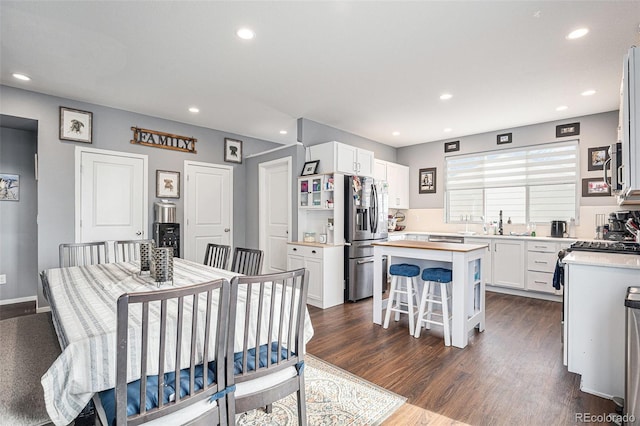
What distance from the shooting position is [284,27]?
99.7 inches

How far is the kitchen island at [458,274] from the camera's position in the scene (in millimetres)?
2967

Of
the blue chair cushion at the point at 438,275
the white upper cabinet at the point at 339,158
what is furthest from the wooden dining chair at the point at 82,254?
the blue chair cushion at the point at 438,275

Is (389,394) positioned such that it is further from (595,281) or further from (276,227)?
(276,227)

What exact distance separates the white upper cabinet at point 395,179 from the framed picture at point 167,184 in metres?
3.34

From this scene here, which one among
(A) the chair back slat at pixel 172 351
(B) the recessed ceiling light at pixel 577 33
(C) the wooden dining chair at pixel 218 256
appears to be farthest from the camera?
(C) the wooden dining chair at pixel 218 256

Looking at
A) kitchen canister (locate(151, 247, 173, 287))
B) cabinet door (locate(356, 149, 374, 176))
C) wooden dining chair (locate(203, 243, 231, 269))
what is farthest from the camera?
cabinet door (locate(356, 149, 374, 176))

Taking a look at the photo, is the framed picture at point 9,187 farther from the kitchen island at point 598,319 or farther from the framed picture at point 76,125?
the kitchen island at point 598,319

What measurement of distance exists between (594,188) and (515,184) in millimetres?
1026

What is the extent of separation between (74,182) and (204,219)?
180 cm

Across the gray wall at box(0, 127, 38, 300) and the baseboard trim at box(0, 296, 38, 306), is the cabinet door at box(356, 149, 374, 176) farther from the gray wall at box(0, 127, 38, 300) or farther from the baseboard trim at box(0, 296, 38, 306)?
the baseboard trim at box(0, 296, 38, 306)

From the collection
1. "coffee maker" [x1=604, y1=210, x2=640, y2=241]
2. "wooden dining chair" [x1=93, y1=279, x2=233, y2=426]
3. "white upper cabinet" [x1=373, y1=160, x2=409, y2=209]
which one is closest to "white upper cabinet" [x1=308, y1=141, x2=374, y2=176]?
"white upper cabinet" [x1=373, y1=160, x2=409, y2=209]

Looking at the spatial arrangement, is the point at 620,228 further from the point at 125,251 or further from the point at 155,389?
the point at 125,251

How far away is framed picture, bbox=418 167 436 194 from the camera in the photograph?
635cm

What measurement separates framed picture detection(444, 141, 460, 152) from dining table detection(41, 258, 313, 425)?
17.5 ft
